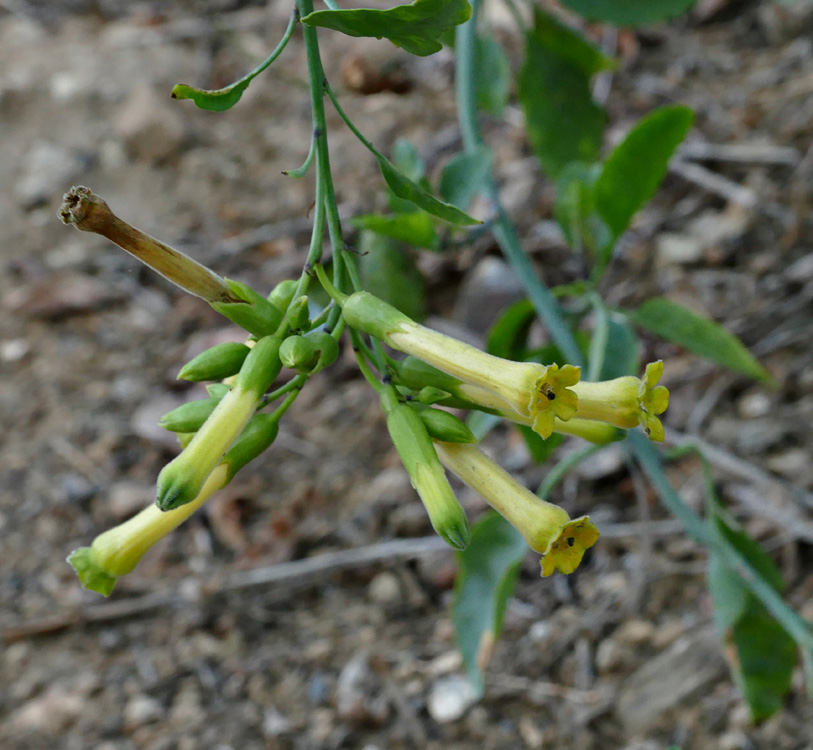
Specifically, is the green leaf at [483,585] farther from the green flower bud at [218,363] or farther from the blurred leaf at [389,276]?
the green flower bud at [218,363]

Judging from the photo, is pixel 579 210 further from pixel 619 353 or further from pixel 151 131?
pixel 151 131

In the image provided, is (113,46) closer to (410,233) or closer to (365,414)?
(365,414)

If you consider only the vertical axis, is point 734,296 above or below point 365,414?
below

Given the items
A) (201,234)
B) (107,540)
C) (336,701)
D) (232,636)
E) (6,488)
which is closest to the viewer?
(107,540)

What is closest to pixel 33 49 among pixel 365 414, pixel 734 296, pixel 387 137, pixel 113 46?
pixel 113 46

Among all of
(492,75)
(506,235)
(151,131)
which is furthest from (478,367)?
(151,131)

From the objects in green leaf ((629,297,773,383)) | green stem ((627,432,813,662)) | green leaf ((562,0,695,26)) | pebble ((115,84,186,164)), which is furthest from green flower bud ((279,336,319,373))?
pebble ((115,84,186,164))

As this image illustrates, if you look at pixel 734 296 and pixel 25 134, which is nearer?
pixel 734 296
